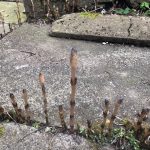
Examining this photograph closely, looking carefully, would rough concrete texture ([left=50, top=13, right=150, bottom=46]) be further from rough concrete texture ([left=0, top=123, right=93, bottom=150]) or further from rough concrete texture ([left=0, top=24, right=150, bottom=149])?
rough concrete texture ([left=0, top=123, right=93, bottom=150])

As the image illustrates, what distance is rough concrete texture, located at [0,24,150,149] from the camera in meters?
2.91

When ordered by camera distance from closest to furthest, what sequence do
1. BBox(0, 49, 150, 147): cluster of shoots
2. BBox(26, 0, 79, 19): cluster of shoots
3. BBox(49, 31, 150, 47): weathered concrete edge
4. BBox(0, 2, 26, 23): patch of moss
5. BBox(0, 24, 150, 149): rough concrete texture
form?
BBox(0, 49, 150, 147): cluster of shoots < BBox(0, 24, 150, 149): rough concrete texture < BBox(49, 31, 150, 47): weathered concrete edge < BBox(26, 0, 79, 19): cluster of shoots < BBox(0, 2, 26, 23): patch of moss

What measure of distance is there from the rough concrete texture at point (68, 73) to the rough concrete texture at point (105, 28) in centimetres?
8

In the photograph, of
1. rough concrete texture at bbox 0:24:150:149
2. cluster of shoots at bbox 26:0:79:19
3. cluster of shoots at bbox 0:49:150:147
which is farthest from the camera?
cluster of shoots at bbox 26:0:79:19

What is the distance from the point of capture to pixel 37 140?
8.40 feet

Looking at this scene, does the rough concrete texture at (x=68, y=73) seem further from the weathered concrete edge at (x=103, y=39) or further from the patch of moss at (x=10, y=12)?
the patch of moss at (x=10, y=12)

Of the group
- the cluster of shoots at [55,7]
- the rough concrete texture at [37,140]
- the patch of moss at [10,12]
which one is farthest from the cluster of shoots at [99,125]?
the patch of moss at [10,12]

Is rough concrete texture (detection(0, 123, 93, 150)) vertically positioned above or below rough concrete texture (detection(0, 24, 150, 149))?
below

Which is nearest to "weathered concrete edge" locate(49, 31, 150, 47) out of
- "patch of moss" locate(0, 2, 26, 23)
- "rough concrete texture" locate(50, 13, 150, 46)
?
"rough concrete texture" locate(50, 13, 150, 46)

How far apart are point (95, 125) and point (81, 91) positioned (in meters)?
0.51

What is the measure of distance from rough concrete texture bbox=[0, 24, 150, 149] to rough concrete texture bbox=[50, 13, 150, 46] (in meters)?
0.08

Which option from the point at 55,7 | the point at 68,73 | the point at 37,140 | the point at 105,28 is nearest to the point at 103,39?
the point at 105,28

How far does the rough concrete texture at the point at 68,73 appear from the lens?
2910 millimetres

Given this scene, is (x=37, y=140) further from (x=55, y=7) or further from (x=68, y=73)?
(x=55, y=7)
